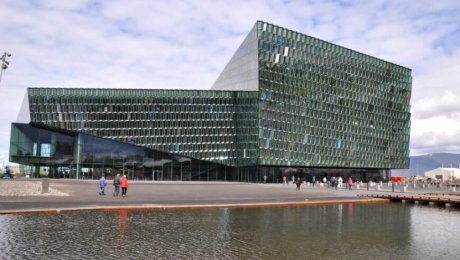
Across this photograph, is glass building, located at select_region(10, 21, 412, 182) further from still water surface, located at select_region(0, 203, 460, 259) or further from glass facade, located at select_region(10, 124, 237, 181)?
still water surface, located at select_region(0, 203, 460, 259)

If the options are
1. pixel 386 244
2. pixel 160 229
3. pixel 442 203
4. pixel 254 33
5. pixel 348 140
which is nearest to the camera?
pixel 386 244

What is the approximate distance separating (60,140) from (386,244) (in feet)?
259

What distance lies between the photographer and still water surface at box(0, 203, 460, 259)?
46.0ft

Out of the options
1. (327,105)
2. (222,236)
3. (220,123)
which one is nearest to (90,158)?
(220,123)

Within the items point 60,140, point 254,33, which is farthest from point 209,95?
point 60,140

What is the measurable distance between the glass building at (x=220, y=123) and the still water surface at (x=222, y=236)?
59191mm

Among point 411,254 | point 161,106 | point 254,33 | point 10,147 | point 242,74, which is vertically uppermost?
point 254,33

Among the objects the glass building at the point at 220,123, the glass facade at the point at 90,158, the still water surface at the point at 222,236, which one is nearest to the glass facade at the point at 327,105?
the glass building at the point at 220,123

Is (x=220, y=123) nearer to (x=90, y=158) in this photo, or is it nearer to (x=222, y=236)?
(x=90, y=158)

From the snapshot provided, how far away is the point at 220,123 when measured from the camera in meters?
87.6

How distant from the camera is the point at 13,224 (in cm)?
1891

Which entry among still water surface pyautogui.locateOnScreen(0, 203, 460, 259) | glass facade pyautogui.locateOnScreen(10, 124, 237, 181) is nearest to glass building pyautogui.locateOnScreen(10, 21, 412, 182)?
glass facade pyautogui.locateOnScreen(10, 124, 237, 181)

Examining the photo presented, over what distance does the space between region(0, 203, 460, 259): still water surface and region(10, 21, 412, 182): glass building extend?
194ft

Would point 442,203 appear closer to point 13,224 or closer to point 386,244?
point 386,244
